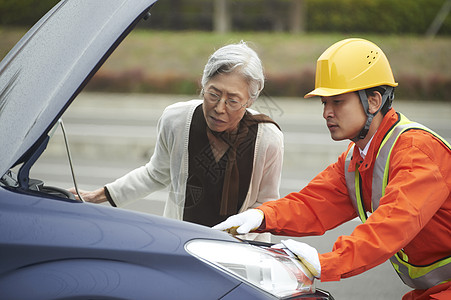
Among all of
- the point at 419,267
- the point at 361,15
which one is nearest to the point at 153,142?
the point at 419,267

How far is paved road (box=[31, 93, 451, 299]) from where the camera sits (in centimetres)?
411

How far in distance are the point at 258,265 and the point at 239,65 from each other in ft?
3.22

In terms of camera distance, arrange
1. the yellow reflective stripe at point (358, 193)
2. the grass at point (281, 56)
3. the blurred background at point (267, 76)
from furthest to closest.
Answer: the grass at point (281, 56), the blurred background at point (267, 76), the yellow reflective stripe at point (358, 193)

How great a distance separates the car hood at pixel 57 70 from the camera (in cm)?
159

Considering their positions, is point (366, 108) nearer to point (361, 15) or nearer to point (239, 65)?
point (239, 65)

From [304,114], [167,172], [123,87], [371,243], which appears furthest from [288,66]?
[371,243]

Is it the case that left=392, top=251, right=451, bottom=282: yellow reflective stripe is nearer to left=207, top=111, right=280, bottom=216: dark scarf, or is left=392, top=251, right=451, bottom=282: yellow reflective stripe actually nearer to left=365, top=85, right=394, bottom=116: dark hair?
left=365, top=85, right=394, bottom=116: dark hair

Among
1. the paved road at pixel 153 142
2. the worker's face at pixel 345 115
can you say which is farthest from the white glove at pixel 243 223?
the paved road at pixel 153 142

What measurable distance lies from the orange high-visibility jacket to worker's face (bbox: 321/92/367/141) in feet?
0.26

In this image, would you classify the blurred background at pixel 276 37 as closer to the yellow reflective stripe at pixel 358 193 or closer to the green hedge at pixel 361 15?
the green hedge at pixel 361 15

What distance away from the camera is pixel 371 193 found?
2.12 meters

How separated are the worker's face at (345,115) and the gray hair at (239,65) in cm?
45

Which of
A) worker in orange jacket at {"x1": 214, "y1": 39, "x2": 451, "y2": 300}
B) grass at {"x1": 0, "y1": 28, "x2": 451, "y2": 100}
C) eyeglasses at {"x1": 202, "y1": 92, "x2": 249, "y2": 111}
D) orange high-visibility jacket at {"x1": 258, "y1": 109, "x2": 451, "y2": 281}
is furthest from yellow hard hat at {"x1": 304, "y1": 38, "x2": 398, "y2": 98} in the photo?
grass at {"x1": 0, "y1": 28, "x2": 451, "y2": 100}

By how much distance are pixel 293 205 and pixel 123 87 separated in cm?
476
